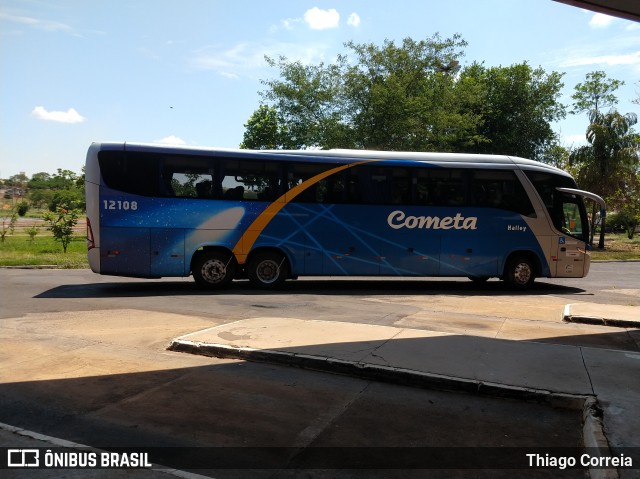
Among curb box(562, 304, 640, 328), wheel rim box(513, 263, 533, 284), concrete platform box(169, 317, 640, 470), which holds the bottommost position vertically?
curb box(562, 304, 640, 328)

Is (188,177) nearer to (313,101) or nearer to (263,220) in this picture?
(263,220)

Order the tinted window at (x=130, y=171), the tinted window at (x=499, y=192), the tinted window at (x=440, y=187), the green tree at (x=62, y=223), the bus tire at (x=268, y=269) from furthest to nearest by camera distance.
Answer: the green tree at (x=62, y=223) < the tinted window at (x=499, y=192) < the tinted window at (x=440, y=187) < the bus tire at (x=268, y=269) < the tinted window at (x=130, y=171)

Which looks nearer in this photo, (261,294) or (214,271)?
(261,294)

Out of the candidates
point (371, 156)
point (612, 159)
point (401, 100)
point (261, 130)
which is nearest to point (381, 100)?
point (401, 100)

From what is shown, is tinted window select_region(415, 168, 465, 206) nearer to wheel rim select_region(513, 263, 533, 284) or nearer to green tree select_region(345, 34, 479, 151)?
wheel rim select_region(513, 263, 533, 284)

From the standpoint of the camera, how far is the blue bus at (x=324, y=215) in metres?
12.8

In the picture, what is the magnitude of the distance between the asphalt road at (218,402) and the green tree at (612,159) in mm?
30612

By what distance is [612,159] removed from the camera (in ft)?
117

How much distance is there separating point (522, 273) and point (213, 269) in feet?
28.2

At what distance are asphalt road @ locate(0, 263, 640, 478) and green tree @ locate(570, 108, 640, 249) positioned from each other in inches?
1205

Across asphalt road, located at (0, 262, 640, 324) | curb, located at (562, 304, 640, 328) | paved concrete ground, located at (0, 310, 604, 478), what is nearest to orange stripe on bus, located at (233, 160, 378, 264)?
asphalt road, located at (0, 262, 640, 324)

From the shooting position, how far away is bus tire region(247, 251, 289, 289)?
13.7m

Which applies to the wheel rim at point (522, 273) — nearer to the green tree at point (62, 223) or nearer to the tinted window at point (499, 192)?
the tinted window at point (499, 192)

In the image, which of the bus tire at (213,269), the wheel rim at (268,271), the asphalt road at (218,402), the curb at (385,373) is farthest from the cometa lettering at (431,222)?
the curb at (385,373)
